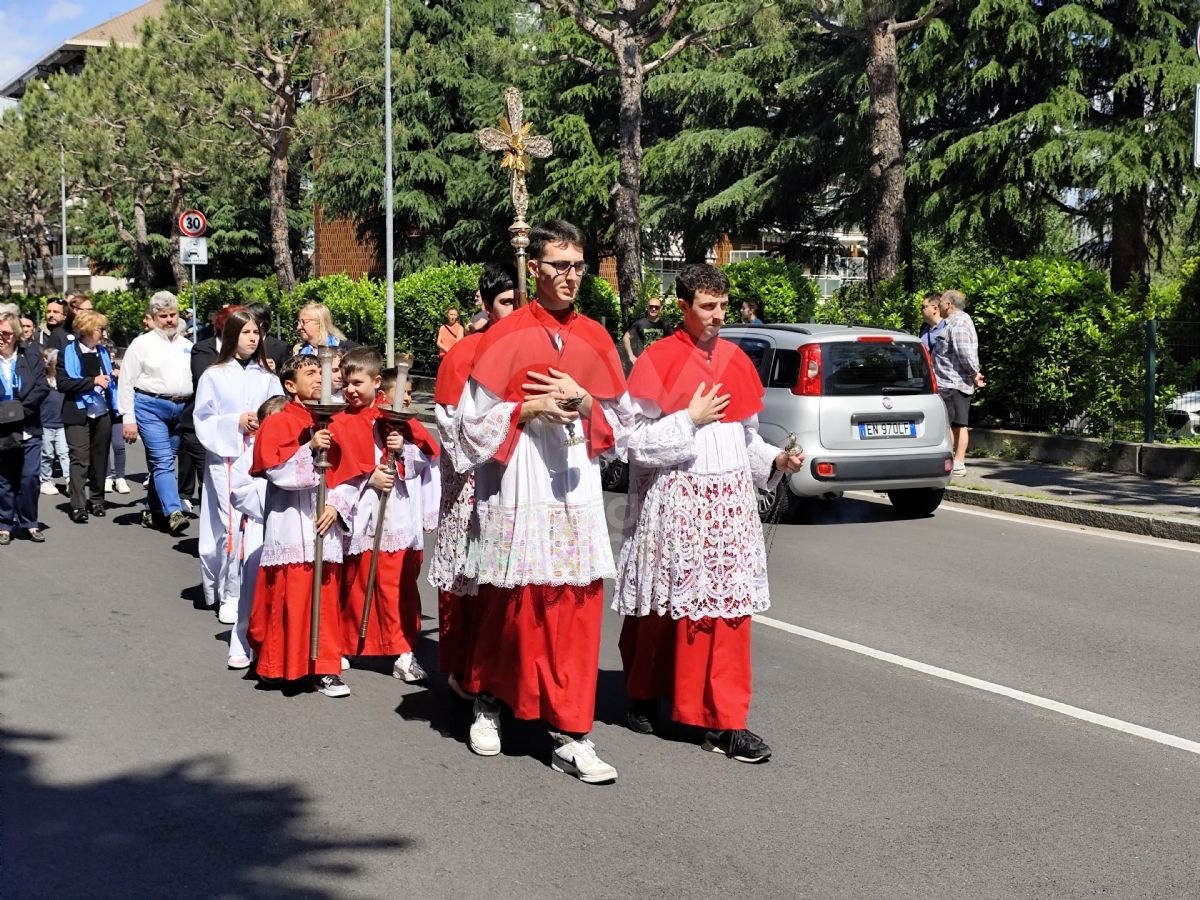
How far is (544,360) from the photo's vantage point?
205 inches

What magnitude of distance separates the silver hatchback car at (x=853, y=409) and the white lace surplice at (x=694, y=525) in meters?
6.08

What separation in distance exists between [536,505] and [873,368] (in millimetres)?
7288

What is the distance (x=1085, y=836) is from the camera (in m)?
4.66

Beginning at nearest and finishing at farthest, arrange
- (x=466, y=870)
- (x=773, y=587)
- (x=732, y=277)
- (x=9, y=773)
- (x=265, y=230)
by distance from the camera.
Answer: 1. (x=466, y=870)
2. (x=9, y=773)
3. (x=773, y=587)
4. (x=732, y=277)
5. (x=265, y=230)

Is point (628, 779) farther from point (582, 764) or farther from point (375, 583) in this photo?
point (375, 583)

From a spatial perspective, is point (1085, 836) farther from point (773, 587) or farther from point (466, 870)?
point (773, 587)

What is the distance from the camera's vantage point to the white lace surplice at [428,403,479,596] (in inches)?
210

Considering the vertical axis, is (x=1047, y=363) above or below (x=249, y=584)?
above

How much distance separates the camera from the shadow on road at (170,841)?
4254 mm

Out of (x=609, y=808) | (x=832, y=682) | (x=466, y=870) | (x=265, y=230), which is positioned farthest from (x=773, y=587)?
(x=265, y=230)

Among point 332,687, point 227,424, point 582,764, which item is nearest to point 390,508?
point 332,687

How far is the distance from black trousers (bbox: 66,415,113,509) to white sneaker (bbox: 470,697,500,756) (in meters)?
8.16

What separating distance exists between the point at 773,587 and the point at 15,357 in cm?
663

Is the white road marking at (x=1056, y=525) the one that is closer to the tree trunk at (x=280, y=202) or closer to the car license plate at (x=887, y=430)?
the car license plate at (x=887, y=430)
